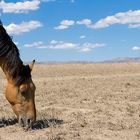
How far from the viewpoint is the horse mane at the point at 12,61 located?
36.2ft

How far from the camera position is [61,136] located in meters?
10.4

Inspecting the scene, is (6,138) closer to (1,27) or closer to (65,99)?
(1,27)

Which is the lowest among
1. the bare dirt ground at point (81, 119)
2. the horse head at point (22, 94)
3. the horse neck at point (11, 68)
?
the bare dirt ground at point (81, 119)

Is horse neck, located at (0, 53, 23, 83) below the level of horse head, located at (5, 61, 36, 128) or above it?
above

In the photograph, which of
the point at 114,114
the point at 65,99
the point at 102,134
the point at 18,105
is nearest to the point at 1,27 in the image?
the point at 18,105

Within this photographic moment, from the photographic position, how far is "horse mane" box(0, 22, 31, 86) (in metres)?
11.0

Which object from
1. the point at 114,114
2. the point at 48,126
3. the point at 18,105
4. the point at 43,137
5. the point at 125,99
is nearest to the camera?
the point at 43,137

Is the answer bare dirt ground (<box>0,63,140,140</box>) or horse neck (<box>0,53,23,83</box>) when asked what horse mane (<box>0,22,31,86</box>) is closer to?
horse neck (<box>0,53,23,83</box>)

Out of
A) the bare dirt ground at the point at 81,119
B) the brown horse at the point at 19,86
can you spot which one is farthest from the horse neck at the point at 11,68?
the bare dirt ground at the point at 81,119

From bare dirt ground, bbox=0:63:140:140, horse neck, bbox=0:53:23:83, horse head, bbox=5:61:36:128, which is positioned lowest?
bare dirt ground, bbox=0:63:140:140

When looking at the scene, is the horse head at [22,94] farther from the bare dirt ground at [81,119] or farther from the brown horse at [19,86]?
the bare dirt ground at [81,119]

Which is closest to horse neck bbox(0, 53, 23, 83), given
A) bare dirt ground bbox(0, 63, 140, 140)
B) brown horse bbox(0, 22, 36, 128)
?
brown horse bbox(0, 22, 36, 128)

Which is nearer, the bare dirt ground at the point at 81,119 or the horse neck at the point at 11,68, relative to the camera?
the bare dirt ground at the point at 81,119

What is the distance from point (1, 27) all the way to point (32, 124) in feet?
8.49
